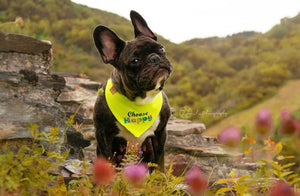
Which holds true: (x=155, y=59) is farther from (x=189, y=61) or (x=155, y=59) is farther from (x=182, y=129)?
(x=189, y=61)

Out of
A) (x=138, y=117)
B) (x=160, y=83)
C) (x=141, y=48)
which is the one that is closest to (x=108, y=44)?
(x=141, y=48)

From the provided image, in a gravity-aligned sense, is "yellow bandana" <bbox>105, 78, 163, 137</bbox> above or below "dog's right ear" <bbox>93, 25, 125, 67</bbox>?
below

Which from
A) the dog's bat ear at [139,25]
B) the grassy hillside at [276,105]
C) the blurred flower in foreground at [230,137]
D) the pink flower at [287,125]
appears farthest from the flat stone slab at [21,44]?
the grassy hillside at [276,105]

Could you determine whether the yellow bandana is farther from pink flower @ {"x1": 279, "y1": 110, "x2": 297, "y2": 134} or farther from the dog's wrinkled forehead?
pink flower @ {"x1": 279, "y1": 110, "x2": 297, "y2": 134}

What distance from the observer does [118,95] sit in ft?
11.0

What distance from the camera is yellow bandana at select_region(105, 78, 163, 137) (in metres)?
3.31

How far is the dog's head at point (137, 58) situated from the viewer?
3021 mm

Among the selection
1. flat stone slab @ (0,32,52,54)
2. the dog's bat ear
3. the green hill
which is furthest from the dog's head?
the green hill

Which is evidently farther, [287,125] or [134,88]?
[134,88]

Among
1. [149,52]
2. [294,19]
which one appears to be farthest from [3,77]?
[294,19]

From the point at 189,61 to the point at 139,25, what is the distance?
350 inches

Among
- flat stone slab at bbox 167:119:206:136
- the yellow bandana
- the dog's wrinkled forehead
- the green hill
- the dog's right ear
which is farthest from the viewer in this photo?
the green hill

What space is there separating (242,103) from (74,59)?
5.12 metres

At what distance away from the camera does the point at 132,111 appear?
3447mm
